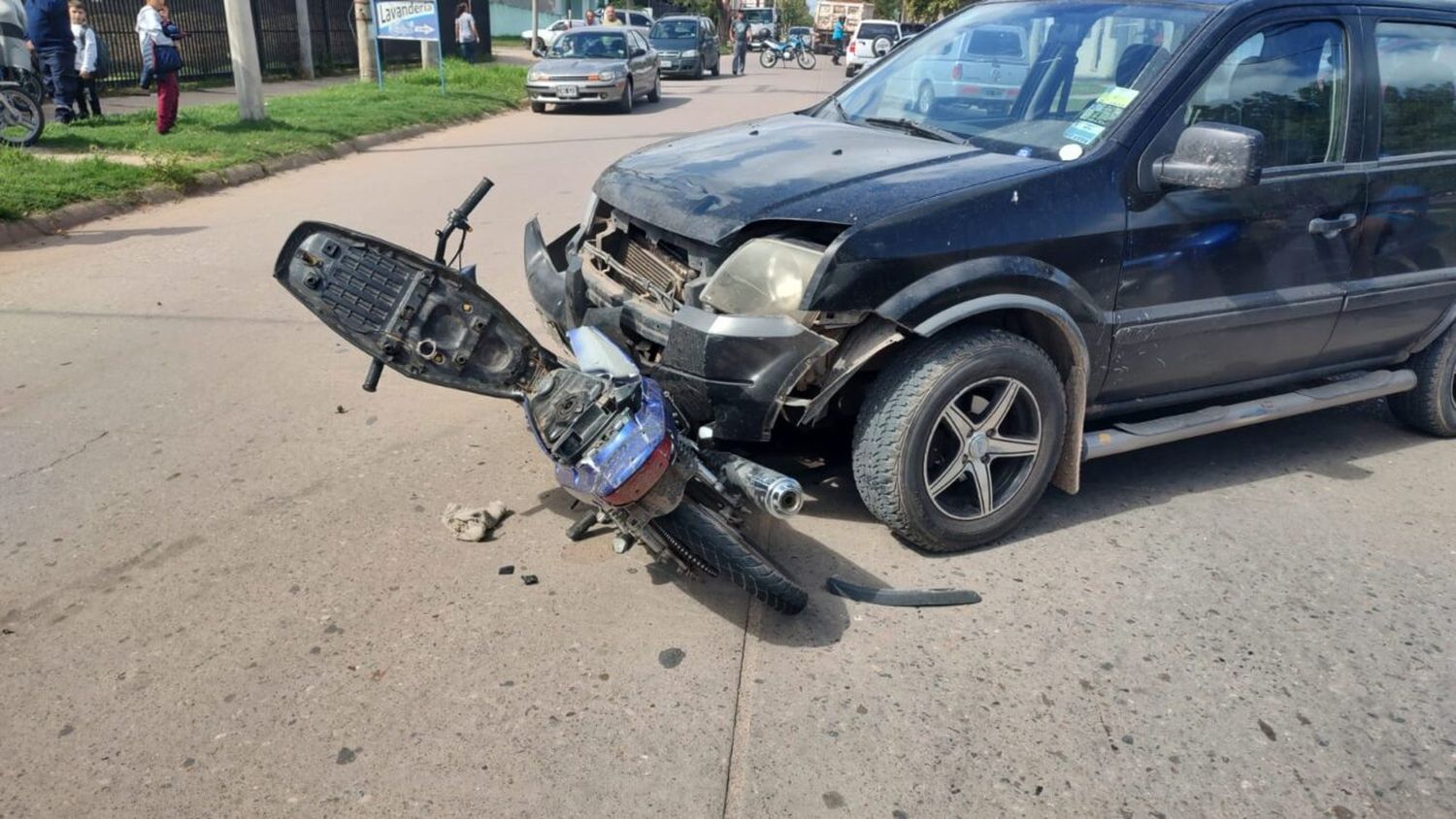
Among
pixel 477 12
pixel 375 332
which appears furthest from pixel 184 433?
pixel 477 12

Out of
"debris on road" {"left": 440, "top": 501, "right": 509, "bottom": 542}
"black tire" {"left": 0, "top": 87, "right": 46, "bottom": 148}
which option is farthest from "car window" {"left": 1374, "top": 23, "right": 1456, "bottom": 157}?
"black tire" {"left": 0, "top": 87, "right": 46, "bottom": 148}

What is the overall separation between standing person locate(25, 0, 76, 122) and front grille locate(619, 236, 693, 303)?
11524 mm

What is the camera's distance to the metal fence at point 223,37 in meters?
18.6

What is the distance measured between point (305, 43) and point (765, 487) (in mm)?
23685

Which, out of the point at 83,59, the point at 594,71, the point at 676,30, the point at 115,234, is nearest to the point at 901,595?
the point at 115,234

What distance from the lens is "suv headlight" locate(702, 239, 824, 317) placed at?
350 centimetres

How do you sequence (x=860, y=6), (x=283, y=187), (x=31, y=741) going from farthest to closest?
(x=860, y=6) → (x=283, y=187) → (x=31, y=741)

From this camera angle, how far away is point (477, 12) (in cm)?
3262

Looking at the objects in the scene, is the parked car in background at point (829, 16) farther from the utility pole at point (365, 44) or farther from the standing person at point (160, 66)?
the standing person at point (160, 66)

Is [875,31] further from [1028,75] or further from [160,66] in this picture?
[1028,75]

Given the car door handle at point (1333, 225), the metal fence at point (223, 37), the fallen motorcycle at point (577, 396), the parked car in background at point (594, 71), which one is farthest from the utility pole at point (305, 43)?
the car door handle at point (1333, 225)

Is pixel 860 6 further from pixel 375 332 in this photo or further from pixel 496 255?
pixel 375 332

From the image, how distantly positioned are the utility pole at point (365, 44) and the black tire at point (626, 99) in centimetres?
472

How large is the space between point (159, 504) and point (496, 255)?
14.5 ft
